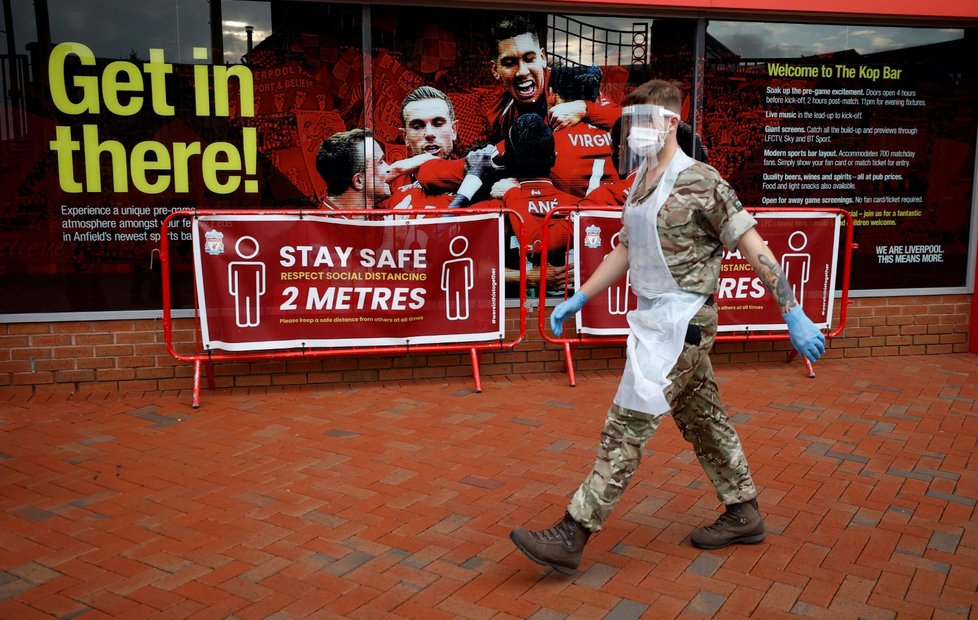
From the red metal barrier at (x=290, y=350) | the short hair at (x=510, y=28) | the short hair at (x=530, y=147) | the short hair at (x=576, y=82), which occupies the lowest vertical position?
the red metal barrier at (x=290, y=350)

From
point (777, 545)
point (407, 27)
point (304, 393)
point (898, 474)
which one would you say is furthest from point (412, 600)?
point (407, 27)

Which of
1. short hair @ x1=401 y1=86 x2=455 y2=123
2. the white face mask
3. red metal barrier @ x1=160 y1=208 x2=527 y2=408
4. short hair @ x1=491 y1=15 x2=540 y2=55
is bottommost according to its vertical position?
red metal barrier @ x1=160 y1=208 x2=527 y2=408

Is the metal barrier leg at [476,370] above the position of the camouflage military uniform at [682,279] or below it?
below

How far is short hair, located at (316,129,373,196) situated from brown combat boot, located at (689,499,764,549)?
4051 millimetres

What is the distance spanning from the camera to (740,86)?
7.29 meters

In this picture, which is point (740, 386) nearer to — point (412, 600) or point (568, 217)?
point (568, 217)

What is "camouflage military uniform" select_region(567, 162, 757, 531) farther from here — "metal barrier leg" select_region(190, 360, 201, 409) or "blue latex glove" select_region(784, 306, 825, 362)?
"metal barrier leg" select_region(190, 360, 201, 409)

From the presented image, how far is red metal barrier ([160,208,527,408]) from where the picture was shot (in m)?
6.14

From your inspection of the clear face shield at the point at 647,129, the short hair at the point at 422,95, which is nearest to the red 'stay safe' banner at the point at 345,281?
the short hair at the point at 422,95

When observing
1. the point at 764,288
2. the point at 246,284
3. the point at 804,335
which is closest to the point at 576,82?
the point at 764,288

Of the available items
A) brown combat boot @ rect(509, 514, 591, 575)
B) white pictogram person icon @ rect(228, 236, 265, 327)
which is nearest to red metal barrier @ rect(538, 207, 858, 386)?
white pictogram person icon @ rect(228, 236, 265, 327)

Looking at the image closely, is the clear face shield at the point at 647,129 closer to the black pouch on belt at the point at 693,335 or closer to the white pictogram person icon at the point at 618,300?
the black pouch on belt at the point at 693,335

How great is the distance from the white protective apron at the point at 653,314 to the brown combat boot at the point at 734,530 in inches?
27.4

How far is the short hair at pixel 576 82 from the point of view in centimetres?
701
